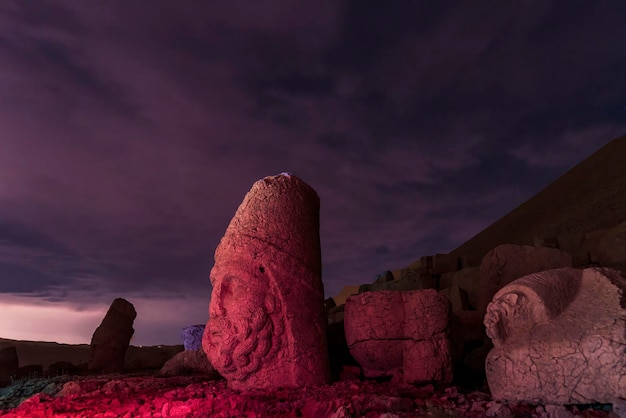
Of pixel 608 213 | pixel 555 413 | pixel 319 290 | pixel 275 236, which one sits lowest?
pixel 555 413

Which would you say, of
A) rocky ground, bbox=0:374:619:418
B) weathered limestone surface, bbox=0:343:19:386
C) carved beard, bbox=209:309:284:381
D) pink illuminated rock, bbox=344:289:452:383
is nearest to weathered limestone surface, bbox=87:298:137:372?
weathered limestone surface, bbox=0:343:19:386

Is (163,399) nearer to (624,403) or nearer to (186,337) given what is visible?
(624,403)

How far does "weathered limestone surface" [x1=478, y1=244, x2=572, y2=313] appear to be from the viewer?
6047 millimetres

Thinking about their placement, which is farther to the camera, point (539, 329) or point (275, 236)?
point (275, 236)

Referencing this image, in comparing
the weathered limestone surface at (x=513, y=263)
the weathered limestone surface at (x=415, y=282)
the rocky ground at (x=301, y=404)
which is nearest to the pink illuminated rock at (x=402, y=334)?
the rocky ground at (x=301, y=404)

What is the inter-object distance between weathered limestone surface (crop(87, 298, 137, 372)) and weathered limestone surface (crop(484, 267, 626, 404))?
32.0 feet

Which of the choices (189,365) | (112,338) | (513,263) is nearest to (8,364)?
(112,338)

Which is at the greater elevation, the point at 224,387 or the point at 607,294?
the point at 607,294

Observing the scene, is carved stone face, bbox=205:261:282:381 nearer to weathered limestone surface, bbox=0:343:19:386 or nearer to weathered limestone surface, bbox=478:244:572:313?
weathered limestone surface, bbox=478:244:572:313

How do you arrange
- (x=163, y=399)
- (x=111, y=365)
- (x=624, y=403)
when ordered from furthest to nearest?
1. (x=111, y=365)
2. (x=163, y=399)
3. (x=624, y=403)

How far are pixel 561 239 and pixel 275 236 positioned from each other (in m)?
6.68

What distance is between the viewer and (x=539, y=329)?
Result: 3.55m

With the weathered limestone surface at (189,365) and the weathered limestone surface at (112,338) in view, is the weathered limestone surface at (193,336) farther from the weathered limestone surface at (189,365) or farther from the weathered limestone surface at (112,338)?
the weathered limestone surface at (189,365)

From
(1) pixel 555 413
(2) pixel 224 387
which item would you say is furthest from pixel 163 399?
(1) pixel 555 413
